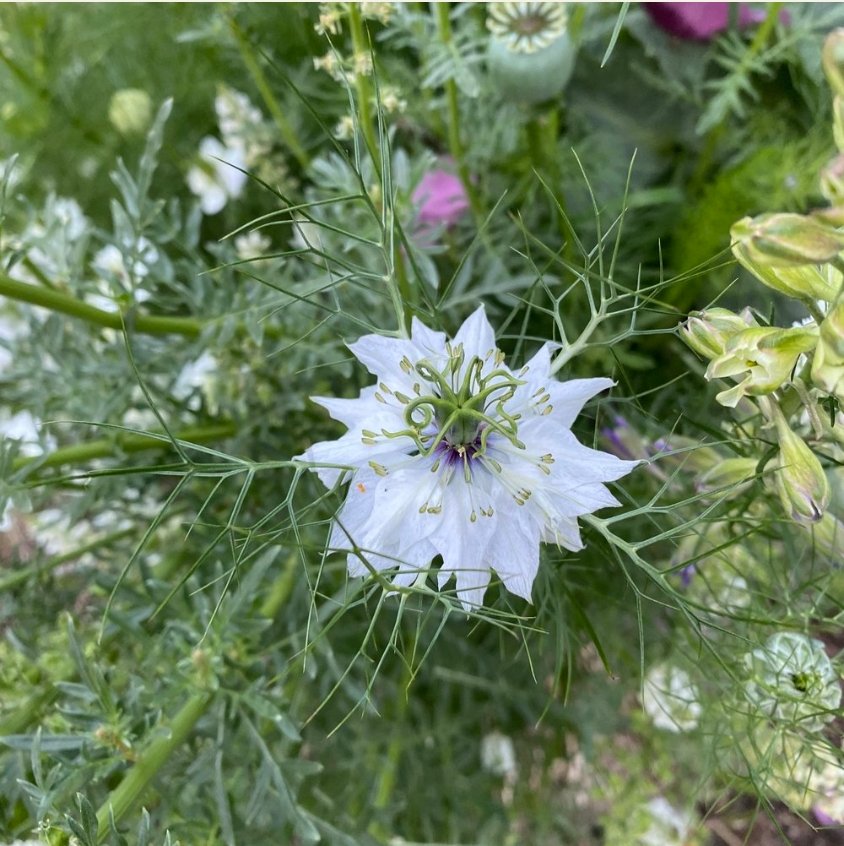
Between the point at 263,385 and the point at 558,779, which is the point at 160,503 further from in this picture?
the point at 558,779

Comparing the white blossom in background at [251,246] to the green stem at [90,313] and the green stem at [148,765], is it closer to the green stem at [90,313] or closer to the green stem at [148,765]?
the green stem at [90,313]

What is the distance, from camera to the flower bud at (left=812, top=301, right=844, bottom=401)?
1.15 ft

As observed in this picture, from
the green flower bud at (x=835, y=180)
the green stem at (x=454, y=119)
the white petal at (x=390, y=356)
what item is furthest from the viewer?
the green stem at (x=454, y=119)

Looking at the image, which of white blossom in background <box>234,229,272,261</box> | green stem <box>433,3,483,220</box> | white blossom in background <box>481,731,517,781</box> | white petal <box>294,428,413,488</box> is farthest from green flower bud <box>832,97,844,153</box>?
white blossom in background <box>481,731,517,781</box>

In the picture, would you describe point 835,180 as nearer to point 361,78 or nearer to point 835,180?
point 835,180

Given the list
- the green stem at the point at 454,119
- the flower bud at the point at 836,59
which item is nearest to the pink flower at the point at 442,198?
the green stem at the point at 454,119

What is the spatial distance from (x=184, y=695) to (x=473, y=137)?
64 centimetres

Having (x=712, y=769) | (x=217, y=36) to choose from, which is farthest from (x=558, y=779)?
(x=217, y=36)

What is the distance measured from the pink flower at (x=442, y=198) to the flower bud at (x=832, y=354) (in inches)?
19.9

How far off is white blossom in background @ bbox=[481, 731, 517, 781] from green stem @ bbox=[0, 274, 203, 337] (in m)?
0.66

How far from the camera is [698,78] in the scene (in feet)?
2.85

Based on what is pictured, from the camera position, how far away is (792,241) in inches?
13.0

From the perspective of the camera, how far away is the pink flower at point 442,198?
824mm

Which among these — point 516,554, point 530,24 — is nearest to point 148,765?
point 516,554
